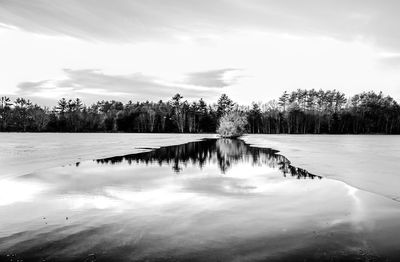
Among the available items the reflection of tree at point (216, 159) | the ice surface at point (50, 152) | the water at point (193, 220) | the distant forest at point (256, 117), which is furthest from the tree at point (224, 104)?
the water at point (193, 220)

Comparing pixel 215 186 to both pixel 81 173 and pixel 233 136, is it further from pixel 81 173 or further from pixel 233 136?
pixel 233 136

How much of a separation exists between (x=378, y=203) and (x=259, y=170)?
7097 millimetres

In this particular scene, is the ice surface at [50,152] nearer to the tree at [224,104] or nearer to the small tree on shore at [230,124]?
the small tree on shore at [230,124]

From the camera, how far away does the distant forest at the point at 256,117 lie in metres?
102

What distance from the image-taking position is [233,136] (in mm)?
63500

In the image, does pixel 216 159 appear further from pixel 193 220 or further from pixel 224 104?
pixel 224 104

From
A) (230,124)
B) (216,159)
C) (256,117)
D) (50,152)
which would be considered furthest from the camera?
(256,117)

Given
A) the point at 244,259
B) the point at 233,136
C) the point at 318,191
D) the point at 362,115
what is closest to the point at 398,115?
the point at 362,115

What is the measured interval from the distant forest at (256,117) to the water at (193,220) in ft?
305

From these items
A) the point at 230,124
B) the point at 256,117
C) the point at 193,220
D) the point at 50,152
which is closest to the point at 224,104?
the point at 256,117

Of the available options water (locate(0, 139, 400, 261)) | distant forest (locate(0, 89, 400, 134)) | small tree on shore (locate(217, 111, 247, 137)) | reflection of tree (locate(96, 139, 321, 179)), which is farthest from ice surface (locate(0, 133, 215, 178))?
distant forest (locate(0, 89, 400, 134))

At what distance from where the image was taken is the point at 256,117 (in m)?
111

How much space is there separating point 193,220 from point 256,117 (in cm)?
10609

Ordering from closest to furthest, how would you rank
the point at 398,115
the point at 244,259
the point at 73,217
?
the point at 244,259 → the point at 73,217 → the point at 398,115
